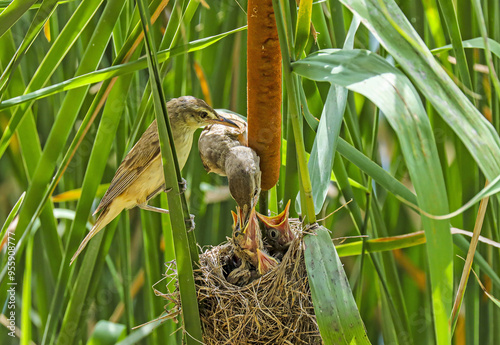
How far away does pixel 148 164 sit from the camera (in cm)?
179

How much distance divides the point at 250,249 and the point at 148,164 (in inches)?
20.3

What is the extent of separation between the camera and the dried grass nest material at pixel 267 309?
124cm

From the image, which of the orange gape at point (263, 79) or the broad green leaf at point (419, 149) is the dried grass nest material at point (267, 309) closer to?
the orange gape at point (263, 79)

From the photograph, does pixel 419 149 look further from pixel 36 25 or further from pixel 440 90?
pixel 36 25

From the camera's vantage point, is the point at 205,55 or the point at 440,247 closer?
the point at 440,247

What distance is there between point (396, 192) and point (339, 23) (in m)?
0.53

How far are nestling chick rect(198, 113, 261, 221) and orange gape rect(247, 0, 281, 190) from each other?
0.16 ft

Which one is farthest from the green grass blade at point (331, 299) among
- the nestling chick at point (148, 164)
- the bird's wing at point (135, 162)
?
the bird's wing at point (135, 162)

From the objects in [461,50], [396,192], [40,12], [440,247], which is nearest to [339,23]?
[461,50]

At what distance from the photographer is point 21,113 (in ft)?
4.03

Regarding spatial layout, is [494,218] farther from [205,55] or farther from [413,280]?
[205,55]

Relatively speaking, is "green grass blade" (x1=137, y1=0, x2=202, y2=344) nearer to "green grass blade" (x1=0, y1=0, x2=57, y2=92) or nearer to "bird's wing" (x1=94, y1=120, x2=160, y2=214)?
"green grass blade" (x1=0, y1=0, x2=57, y2=92)

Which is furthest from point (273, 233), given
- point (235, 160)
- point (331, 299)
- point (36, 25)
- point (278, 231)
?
point (36, 25)

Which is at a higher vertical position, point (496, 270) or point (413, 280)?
point (496, 270)
